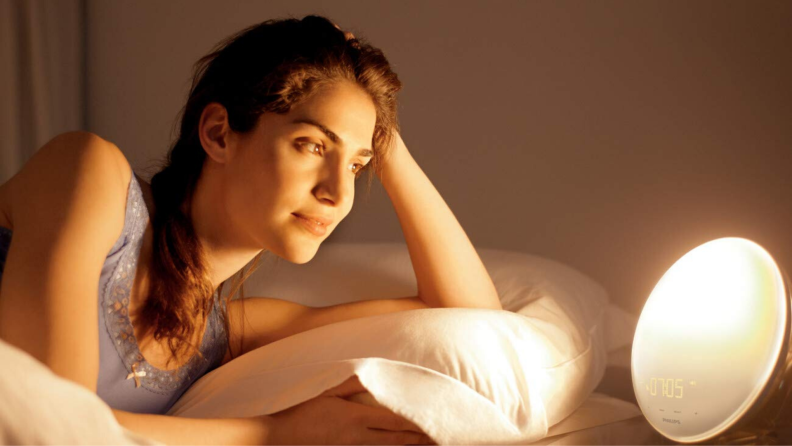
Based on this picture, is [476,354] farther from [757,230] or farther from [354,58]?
[757,230]

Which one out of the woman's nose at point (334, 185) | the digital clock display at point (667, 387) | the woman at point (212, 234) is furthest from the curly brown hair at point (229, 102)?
the digital clock display at point (667, 387)

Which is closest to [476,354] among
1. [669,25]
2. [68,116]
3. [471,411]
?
[471,411]

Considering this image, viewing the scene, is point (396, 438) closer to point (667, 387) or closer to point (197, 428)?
point (197, 428)

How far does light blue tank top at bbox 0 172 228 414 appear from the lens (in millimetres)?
992

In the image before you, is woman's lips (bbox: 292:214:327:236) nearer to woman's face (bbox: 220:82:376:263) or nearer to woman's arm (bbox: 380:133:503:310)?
woman's face (bbox: 220:82:376:263)

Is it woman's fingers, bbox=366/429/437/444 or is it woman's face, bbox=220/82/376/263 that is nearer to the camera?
woman's fingers, bbox=366/429/437/444

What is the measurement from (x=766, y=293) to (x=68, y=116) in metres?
1.90

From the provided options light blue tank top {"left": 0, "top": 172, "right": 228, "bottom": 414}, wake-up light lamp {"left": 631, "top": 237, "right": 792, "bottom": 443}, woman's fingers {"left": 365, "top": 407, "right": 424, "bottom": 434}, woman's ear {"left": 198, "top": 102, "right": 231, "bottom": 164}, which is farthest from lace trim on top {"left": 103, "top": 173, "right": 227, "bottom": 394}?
wake-up light lamp {"left": 631, "top": 237, "right": 792, "bottom": 443}

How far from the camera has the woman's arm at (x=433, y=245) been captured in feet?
4.30

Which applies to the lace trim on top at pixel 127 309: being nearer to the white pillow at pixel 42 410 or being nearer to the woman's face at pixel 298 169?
the woman's face at pixel 298 169

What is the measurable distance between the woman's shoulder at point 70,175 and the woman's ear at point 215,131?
0.17m

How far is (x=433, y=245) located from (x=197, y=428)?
0.63 m

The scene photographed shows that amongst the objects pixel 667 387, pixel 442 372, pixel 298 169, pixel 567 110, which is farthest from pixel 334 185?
pixel 567 110

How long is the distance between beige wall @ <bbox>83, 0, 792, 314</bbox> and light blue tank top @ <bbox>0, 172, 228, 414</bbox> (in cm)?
87
